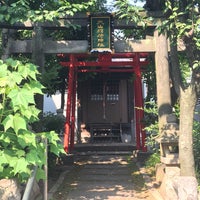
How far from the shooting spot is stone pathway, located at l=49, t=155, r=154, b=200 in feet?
24.6

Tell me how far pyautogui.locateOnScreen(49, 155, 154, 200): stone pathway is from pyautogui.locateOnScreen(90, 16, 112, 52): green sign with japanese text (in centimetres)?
352

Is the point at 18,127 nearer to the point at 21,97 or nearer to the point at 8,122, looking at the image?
the point at 8,122

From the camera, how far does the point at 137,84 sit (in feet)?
42.0

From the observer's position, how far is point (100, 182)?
8898 millimetres

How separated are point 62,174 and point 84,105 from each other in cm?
861

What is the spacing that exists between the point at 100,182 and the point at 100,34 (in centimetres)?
396

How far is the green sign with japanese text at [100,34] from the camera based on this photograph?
847 centimetres

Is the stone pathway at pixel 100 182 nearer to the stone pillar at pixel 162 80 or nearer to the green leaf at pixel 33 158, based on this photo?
the stone pillar at pixel 162 80

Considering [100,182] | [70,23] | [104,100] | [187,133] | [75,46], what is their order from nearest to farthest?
[187,133], [70,23], [75,46], [100,182], [104,100]

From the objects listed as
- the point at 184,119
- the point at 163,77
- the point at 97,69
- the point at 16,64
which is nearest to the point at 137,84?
the point at 97,69

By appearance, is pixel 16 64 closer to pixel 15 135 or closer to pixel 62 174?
pixel 15 135

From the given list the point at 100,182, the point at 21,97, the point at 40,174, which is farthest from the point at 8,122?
the point at 100,182

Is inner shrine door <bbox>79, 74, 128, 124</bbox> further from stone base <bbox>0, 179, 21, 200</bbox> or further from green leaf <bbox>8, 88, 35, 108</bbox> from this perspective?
green leaf <bbox>8, 88, 35, 108</bbox>

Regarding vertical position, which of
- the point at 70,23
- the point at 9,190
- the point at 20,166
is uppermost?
the point at 70,23
